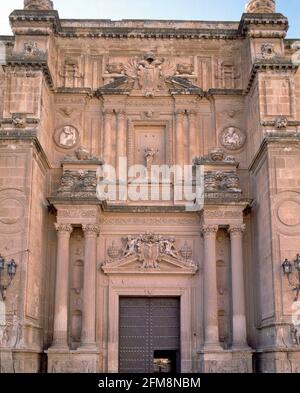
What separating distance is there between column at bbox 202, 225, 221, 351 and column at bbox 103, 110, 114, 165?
3.78 meters

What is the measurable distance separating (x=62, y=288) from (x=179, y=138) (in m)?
5.94

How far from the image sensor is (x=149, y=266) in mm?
18656

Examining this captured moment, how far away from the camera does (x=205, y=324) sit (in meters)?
18.0

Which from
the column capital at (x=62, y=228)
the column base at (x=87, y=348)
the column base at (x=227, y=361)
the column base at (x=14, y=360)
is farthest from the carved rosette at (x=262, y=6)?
the column base at (x=14, y=360)

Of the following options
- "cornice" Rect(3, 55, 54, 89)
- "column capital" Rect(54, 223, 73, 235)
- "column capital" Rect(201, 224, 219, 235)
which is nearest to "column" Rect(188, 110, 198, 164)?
"column capital" Rect(201, 224, 219, 235)

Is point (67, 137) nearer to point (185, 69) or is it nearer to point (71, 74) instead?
point (71, 74)

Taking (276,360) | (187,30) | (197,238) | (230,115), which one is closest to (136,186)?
(197,238)

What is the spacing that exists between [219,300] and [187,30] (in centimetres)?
881

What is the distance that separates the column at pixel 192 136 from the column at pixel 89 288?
383 cm

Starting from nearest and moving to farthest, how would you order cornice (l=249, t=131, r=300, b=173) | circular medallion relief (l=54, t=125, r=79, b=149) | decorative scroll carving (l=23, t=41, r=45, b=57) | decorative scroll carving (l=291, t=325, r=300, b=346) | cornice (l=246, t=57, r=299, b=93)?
decorative scroll carving (l=291, t=325, r=300, b=346)
cornice (l=249, t=131, r=300, b=173)
cornice (l=246, t=57, r=299, b=93)
decorative scroll carving (l=23, t=41, r=45, b=57)
circular medallion relief (l=54, t=125, r=79, b=149)

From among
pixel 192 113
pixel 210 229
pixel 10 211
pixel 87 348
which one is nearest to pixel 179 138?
pixel 192 113

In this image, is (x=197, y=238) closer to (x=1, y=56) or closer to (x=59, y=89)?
(x=59, y=89)

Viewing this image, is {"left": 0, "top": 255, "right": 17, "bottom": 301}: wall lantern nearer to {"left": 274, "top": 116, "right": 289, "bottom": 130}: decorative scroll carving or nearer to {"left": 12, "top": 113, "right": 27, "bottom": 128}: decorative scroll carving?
{"left": 12, "top": 113, "right": 27, "bottom": 128}: decorative scroll carving

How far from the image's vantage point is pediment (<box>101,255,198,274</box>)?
18.6 meters
